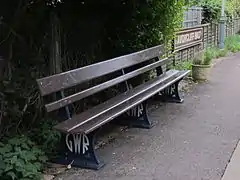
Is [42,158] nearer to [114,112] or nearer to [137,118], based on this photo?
[114,112]

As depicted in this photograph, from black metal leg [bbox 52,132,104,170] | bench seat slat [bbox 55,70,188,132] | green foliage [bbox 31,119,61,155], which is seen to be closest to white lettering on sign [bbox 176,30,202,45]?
bench seat slat [bbox 55,70,188,132]

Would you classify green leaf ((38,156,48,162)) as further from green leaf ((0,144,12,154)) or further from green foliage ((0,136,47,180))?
green leaf ((0,144,12,154))

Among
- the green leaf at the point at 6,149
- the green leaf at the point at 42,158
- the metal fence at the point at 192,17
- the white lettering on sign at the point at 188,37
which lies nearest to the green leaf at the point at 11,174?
the green leaf at the point at 6,149

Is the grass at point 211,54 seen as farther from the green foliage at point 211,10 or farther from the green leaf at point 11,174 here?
the green leaf at point 11,174

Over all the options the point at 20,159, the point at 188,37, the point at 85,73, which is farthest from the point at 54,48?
the point at 188,37

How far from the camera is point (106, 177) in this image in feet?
13.6

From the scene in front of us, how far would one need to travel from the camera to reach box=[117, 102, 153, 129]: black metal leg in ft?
19.4

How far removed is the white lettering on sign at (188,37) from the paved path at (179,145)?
10.1 feet

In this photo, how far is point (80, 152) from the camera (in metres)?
4.45

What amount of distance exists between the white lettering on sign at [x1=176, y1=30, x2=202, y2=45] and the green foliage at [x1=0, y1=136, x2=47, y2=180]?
22.4ft

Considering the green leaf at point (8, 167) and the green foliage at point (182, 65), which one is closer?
the green leaf at point (8, 167)

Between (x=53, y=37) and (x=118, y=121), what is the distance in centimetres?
149

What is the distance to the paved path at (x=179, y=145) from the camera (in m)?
4.26

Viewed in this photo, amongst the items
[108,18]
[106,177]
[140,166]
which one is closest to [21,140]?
[106,177]
